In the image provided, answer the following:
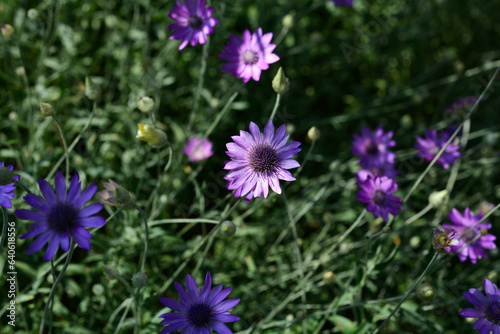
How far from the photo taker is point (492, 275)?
84.0 inches

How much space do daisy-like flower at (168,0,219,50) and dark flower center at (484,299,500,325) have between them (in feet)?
6.41

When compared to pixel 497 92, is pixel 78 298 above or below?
below

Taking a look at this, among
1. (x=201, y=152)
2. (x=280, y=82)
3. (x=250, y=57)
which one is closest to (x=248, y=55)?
(x=250, y=57)

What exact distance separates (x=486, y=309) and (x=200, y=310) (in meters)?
1.28

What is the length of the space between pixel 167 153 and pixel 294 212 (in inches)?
40.5

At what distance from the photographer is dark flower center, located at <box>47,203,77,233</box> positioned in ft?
5.10

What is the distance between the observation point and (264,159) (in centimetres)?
→ 183

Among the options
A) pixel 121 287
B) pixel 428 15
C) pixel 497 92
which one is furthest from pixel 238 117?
pixel 497 92

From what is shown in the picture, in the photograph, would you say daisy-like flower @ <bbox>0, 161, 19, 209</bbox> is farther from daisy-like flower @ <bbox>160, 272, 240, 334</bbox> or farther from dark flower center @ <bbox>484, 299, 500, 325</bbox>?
dark flower center @ <bbox>484, 299, 500, 325</bbox>

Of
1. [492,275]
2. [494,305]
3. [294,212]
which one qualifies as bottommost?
[494,305]

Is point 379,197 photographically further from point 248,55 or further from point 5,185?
point 5,185

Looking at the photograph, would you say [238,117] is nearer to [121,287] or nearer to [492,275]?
[121,287]

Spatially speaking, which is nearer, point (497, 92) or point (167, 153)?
point (167, 153)

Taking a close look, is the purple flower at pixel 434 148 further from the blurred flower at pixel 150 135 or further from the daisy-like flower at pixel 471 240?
the blurred flower at pixel 150 135
